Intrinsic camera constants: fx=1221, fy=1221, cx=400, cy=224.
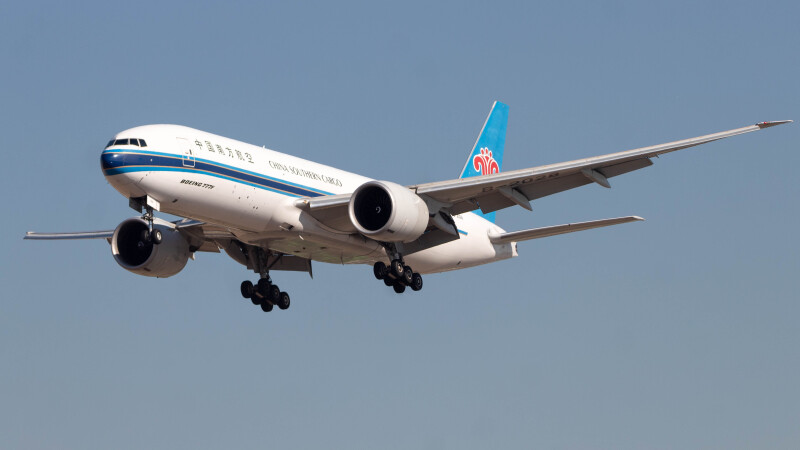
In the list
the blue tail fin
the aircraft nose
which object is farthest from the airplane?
the blue tail fin

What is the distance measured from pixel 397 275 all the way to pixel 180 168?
325 inches

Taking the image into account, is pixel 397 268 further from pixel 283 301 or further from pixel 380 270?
pixel 283 301

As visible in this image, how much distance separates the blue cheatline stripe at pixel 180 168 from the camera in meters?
32.7

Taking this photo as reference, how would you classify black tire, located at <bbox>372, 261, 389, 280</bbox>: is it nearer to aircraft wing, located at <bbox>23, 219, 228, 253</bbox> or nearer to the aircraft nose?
aircraft wing, located at <bbox>23, 219, 228, 253</bbox>

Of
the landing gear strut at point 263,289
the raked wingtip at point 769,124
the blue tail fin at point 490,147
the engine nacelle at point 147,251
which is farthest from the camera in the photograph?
the blue tail fin at point 490,147

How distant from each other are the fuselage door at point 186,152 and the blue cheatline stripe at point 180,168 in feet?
0.22

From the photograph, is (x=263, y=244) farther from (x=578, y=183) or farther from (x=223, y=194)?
(x=578, y=183)

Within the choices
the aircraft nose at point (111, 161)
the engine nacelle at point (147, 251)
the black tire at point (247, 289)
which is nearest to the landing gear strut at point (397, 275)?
the black tire at point (247, 289)

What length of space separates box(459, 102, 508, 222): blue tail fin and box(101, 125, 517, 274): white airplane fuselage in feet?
25.1

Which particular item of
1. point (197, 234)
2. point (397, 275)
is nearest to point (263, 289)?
point (197, 234)

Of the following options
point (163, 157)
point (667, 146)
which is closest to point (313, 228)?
point (163, 157)

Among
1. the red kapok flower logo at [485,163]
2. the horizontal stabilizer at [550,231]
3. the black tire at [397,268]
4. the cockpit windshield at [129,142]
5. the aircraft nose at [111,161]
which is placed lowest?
the black tire at [397,268]

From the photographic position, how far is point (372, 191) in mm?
36000

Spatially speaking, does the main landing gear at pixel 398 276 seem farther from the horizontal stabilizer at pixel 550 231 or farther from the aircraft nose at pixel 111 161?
the aircraft nose at pixel 111 161
